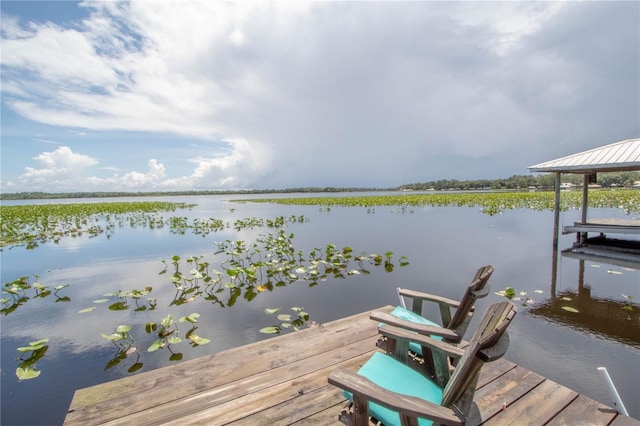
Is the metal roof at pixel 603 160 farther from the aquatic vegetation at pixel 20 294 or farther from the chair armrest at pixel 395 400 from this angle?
the aquatic vegetation at pixel 20 294

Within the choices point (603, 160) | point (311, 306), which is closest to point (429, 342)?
point (311, 306)

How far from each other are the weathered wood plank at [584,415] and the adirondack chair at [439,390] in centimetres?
112

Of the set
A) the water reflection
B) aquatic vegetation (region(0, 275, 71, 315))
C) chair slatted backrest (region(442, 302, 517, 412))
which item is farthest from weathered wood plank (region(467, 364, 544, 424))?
aquatic vegetation (region(0, 275, 71, 315))

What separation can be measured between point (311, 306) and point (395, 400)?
168 inches

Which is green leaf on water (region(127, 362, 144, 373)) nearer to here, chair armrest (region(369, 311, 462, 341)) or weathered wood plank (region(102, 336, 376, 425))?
weathered wood plank (region(102, 336, 376, 425))

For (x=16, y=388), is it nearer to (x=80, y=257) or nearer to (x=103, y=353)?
(x=103, y=353)

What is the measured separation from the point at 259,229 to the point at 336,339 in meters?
12.1

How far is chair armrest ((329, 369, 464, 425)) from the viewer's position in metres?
1.39

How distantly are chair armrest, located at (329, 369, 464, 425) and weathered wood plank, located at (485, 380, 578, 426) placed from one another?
1.20m

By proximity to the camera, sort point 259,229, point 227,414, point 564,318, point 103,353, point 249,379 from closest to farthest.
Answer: point 227,414 → point 249,379 → point 103,353 → point 564,318 → point 259,229

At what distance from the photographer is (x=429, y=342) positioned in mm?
1997

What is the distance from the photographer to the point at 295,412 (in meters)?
2.31

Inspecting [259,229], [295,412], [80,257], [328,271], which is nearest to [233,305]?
[328,271]

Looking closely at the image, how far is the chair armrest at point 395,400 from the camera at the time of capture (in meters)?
1.39
